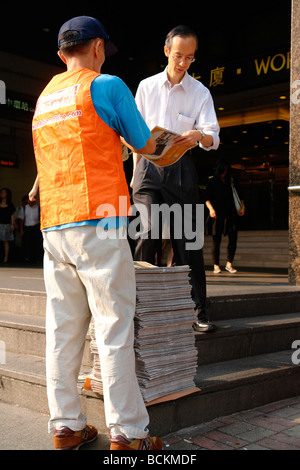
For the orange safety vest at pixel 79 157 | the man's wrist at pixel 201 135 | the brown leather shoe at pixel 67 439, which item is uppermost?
the man's wrist at pixel 201 135

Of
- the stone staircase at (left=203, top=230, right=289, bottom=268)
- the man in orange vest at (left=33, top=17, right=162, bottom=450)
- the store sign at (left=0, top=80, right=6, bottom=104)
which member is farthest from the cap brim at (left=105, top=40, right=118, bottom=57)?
the store sign at (left=0, top=80, right=6, bottom=104)

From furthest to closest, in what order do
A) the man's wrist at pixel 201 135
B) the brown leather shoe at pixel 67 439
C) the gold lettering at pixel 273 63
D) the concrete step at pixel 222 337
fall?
the gold lettering at pixel 273 63, the concrete step at pixel 222 337, the man's wrist at pixel 201 135, the brown leather shoe at pixel 67 439

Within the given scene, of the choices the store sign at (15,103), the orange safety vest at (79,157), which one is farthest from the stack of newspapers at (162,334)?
the store sign at (15,103)

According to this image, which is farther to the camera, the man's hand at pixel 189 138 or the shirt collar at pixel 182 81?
the shirt collar at pixel 182 81

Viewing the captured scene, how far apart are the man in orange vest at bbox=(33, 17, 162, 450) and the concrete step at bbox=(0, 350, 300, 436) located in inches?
15.8

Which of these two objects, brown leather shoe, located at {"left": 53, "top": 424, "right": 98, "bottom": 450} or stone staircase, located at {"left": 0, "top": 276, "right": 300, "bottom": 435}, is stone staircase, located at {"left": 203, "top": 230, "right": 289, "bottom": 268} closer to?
stone staircase, located at {"left": 0, "top": 276, "right": 300, "bottom": 435}

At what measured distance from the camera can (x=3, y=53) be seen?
1603cm

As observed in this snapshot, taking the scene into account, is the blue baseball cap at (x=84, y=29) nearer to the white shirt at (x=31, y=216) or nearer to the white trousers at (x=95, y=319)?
the white trousers at (x=95, y=319)

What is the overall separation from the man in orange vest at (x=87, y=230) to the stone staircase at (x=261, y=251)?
955cm

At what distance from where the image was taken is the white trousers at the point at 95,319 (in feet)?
8.12

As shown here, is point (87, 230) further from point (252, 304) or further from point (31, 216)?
point (31, 216)

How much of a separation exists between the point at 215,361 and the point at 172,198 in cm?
125

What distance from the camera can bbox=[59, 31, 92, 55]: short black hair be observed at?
2.56 m

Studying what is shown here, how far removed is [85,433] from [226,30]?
1478cm
